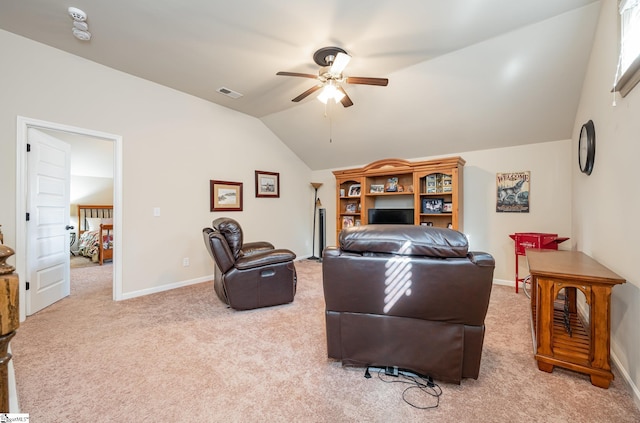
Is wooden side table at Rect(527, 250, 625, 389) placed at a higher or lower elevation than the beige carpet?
higher

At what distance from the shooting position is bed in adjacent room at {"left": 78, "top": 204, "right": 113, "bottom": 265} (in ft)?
17.1

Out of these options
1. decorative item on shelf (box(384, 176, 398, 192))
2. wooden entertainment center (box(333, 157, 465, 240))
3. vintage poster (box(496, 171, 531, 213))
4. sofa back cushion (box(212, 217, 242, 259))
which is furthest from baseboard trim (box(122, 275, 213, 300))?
vintage poster (box(496, 171, 531, 213))

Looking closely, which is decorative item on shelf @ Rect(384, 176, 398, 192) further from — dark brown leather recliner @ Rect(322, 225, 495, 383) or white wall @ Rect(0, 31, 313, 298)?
dark brown leather recliner @ Rect(322, 225, 495, 383)

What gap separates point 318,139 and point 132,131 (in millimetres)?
2812

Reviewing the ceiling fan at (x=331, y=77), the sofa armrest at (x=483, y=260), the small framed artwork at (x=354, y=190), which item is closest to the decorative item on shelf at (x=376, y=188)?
the small framed artwork at (x=354, y=190)

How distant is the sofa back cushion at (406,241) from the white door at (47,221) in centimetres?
336

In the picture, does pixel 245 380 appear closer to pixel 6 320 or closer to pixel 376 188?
pixel 6 320

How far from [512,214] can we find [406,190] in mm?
1523

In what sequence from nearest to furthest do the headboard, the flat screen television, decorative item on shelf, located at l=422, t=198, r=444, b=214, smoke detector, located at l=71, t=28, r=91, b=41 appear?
smoke detector, located at l=71, t=28, r=91, b=41, decorative item on shelf, located at l=422, t=198, r=444, b=214, the flat screen television, the headboard

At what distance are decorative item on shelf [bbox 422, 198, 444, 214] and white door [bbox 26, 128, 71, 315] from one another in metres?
4.89

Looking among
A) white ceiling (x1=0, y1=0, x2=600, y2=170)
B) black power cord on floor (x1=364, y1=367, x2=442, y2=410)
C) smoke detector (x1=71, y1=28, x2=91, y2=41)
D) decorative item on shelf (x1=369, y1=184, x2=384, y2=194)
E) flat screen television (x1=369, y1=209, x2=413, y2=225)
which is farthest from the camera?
decorative item on shelf (x1=369, y1=184, x2=384, y2=194)

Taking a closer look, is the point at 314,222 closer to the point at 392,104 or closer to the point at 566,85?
the point at 392,104

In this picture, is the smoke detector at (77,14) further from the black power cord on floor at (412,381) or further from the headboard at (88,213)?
the headboard at (88,213)

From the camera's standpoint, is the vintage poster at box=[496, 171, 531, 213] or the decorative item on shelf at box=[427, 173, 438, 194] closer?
the vintage poster at box=[496, 171, 531, 213]
